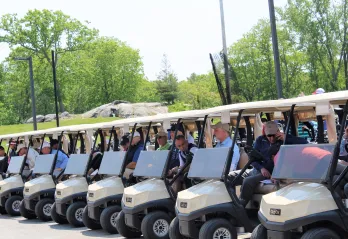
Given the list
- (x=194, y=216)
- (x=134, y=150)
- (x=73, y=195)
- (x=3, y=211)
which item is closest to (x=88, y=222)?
(x=73, y=195)

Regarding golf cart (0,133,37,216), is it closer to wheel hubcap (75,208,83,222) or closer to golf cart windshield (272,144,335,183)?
wheel hubcap (75,208,83,222)

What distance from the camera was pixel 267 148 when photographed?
9117 mm

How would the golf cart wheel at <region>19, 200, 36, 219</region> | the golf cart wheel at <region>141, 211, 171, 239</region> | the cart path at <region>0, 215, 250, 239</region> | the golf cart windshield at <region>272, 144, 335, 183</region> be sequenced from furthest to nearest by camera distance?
the golf cart wheel at <region>19, 200, 36, 219</region> < the cart path at <region>0, 215, 250, 239</region> < the golf cart wheel at <region>141, 211, 171, 239</region> < the golf cart windshield at <region>272, 144, 335, 183</region>

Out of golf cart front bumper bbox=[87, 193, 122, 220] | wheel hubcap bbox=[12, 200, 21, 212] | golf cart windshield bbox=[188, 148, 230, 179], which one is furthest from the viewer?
wheel hubcap bbox=[12, 200, 21, 212]

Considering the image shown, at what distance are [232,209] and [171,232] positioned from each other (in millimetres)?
941

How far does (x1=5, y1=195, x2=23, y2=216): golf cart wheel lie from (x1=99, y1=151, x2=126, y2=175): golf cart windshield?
4.24 meters

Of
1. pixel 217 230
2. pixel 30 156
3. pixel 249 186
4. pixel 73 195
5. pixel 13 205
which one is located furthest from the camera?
pixel 30 156

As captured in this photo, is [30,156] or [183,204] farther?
[30,156]

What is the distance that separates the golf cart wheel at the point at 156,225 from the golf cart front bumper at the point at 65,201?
10.1ft

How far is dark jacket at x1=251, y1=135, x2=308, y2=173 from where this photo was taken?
27.2 feet

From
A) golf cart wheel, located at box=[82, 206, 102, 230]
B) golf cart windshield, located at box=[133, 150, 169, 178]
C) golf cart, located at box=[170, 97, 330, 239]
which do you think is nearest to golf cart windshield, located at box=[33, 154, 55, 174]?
golf cart wheel, located at box=[82, 206, 102, 230]

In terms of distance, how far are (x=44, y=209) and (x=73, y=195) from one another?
5.41ft

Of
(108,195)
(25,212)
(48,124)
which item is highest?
(48,124)

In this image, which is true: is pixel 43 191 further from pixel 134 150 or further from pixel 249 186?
pixel 249 186
